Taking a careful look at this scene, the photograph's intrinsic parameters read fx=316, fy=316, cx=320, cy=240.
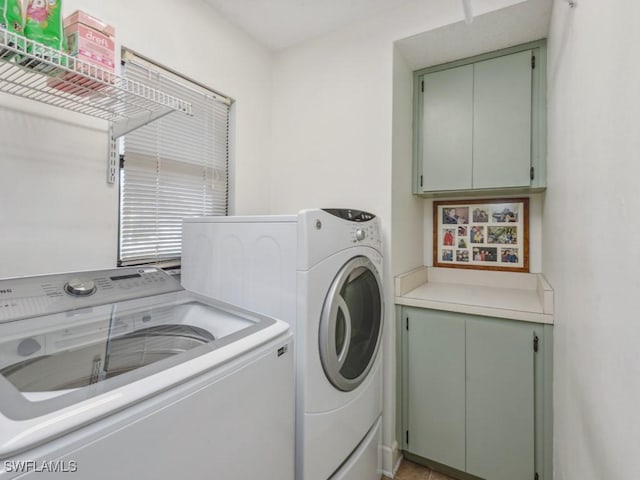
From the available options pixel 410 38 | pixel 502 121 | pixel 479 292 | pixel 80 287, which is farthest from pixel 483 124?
pixel 80 287

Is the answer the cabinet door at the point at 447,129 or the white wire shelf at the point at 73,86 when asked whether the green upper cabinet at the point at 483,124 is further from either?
the white wire shelf at the point at 73,86

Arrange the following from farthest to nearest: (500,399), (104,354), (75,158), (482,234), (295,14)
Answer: (482,234) < (295,14) < (500,399) < (75,158) < (104,354)

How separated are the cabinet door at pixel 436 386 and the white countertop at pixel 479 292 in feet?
0.26

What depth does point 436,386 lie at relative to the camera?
1.81m

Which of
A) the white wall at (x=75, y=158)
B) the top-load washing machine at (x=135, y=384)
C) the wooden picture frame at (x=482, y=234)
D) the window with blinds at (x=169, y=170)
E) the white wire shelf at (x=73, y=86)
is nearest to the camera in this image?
the top-load washing machine at (x=135, y=384)

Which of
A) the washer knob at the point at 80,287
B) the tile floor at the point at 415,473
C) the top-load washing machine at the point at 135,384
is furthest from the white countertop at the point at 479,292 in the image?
the washer knob at the point at 80,287

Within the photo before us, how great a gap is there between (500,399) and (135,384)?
1739 mm

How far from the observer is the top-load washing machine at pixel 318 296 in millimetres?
1186

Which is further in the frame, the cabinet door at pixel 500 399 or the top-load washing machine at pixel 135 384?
the cabinet door at pixel 500 399

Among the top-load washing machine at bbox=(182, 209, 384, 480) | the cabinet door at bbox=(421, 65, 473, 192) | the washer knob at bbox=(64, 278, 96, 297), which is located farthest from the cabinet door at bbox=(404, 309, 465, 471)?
the washer knob at bbox=(64, 278, 96, 297)

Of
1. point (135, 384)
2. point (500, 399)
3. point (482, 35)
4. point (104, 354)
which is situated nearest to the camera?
point (135, 384)

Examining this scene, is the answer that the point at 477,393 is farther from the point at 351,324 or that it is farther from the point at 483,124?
the point at 483,124

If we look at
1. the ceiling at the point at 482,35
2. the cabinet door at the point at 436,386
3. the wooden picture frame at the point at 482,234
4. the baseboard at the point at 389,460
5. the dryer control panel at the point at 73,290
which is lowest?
the baseboard at the point at 389,460

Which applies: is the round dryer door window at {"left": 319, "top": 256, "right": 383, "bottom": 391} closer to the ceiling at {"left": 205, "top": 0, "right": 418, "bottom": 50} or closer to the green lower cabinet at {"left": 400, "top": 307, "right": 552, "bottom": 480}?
the green lower cabinet at {"left": 400, "top": 307, "right": 552, "bottom": 480}
